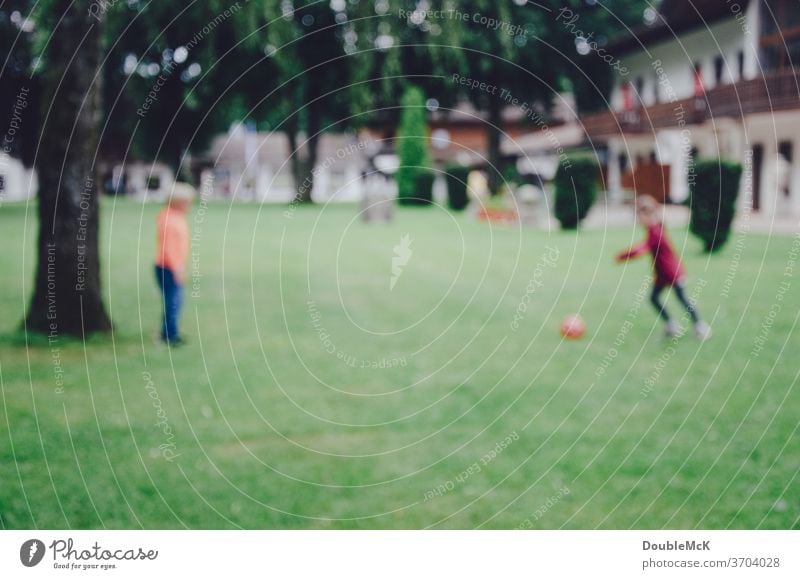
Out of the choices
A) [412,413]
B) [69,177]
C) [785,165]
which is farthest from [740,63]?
[412,413]

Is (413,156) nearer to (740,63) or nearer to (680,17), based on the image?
(680,17)

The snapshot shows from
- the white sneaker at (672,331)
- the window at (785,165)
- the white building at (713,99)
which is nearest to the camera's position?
the white sneaker at (672,331)

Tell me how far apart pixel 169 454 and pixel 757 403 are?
10.7ft

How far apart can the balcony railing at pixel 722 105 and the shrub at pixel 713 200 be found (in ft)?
2.64

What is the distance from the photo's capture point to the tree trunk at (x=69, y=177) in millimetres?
6379

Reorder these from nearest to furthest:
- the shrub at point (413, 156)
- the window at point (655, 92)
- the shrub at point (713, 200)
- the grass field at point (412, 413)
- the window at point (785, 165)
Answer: the grass field at point (412, 413)
the shrub at point (713, 200)
the window at point (785, 165)
the window at point (655, 92)
the shrub at point (413, 156)

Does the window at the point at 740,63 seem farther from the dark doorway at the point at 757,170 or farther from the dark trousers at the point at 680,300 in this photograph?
the dark trousers at the point at 680,300

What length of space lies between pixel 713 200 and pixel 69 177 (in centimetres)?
829

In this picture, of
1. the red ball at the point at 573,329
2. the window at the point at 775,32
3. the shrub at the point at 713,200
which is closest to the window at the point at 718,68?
the window at the point at 775,32

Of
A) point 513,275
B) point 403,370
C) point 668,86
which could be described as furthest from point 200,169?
point 403,370

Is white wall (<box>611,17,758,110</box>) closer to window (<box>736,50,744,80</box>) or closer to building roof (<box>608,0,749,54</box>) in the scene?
window (<box>736,50,744,80</box>)

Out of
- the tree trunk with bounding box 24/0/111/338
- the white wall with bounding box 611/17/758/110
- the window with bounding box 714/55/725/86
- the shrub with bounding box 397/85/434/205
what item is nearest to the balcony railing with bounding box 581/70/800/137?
the white wall with bounding box 611/17/758/110

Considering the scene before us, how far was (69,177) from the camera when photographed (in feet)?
21.2

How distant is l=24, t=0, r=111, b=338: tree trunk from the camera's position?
638 centimetres
